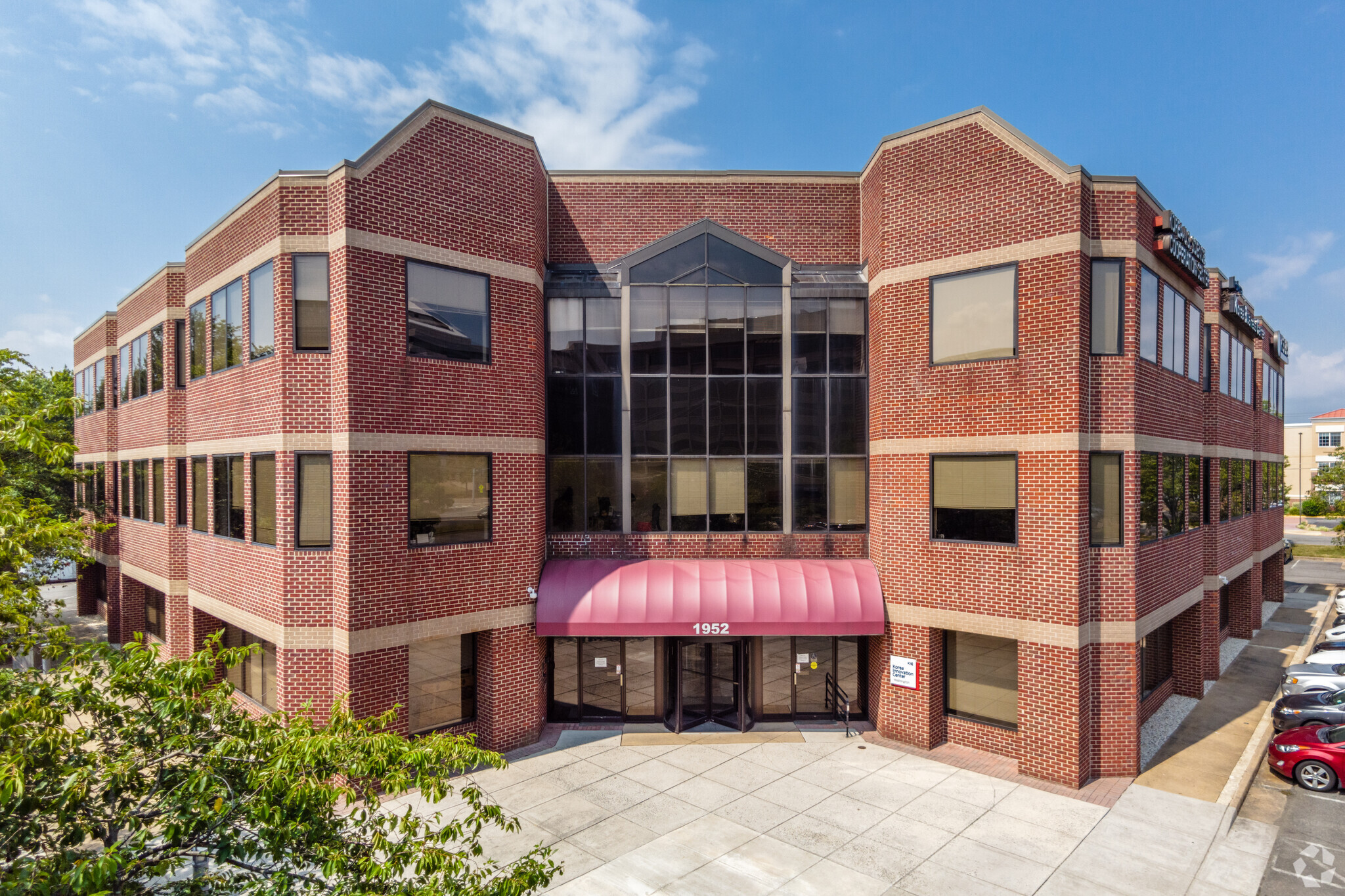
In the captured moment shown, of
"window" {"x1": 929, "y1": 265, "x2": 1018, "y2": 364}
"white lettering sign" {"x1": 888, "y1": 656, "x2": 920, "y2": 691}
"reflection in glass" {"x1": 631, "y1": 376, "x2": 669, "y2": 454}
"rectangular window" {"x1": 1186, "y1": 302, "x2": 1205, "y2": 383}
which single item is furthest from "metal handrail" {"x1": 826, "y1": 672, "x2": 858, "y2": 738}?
"rectangular window" {"x1": 1186, "y1": 302, "x2": 1205, "y2": 383}

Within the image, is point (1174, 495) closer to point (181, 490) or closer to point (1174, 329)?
point (1174, 329)

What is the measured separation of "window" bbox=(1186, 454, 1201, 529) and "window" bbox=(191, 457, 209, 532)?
25.6 m

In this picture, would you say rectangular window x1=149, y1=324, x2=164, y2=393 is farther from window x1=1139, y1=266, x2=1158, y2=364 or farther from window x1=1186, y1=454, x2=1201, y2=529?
window x1=1186, y1=454, x2=1201, y2=529

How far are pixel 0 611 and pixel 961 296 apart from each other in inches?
671

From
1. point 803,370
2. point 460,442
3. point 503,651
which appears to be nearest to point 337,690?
point 503,651

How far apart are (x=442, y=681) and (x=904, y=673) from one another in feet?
35.5

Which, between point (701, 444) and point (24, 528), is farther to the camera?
point (701, 444)

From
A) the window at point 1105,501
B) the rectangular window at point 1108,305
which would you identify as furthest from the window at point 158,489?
the rectangular window at point 1108,305

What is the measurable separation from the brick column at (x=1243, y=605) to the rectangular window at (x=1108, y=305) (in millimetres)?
17547

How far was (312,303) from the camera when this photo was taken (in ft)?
46.2

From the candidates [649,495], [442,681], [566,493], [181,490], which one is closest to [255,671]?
[442,681]

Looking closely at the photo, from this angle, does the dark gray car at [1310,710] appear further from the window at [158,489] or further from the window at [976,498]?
the window at [158,489]

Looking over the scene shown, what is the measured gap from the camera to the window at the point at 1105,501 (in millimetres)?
14258

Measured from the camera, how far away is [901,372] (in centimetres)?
1591
